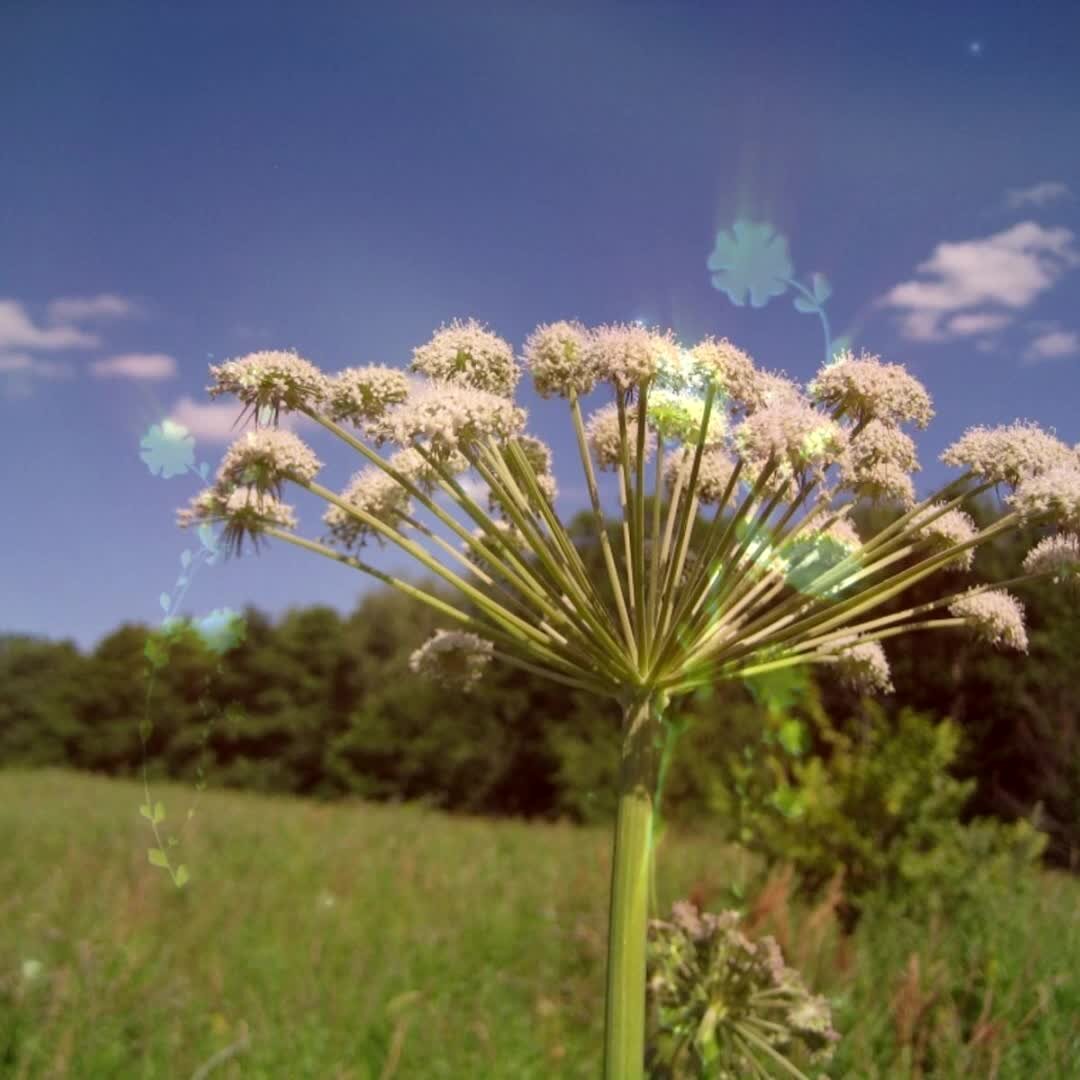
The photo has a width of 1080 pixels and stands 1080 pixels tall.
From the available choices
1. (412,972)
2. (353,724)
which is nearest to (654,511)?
(412,972)

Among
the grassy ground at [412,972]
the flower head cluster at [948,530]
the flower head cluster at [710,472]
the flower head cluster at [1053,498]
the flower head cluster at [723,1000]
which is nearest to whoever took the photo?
the flower head cluster at [1053,498]

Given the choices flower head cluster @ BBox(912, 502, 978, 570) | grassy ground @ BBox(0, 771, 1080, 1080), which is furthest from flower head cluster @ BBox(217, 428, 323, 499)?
grassy ground @ BBox(0, 771, 1080, 1080)

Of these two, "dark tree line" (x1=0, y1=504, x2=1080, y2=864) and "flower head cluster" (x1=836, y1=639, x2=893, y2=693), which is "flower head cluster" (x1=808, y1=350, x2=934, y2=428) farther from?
"dark tree line" (x1=0, y1=504, x2=1080, y2=864)

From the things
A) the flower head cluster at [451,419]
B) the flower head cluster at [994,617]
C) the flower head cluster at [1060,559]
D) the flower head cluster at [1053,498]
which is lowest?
the flower head cluster at [994,617]

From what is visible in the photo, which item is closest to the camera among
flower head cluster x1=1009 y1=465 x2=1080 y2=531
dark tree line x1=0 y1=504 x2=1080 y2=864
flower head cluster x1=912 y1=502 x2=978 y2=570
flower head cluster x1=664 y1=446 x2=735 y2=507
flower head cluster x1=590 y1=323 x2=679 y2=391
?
flower head cluster x1=1009 y1=465 x2=1080 y2=531

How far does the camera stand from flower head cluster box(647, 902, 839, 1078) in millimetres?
1861

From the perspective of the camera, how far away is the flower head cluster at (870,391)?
171 centimetres

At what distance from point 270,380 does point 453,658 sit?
628mm

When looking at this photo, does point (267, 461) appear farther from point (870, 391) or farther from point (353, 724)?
point (353, 724)

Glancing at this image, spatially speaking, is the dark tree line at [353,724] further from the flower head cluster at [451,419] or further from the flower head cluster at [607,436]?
the flower head cluster at [451,419]

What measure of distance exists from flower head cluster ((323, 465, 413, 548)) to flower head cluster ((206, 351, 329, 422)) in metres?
0.30

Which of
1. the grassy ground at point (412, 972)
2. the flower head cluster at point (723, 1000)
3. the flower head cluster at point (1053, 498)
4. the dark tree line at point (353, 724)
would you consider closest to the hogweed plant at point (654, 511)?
the flower head cluster at point (1053, 498)

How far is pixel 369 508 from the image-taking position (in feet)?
6.34

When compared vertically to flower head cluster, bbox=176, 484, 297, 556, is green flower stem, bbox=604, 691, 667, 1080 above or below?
below
